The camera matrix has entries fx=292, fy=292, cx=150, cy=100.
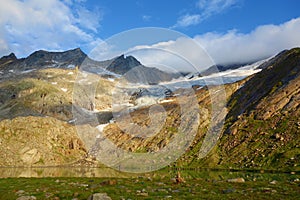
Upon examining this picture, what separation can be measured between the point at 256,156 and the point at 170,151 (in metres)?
70.1

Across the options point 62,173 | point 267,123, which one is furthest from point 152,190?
point 267,123

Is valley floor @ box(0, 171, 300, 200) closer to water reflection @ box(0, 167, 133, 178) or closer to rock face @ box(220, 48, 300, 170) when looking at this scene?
water reflection @ box(0, 167, 133, 178)

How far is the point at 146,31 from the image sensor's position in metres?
41.2

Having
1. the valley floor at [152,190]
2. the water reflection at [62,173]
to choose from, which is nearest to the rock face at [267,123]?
the water reflection at [62,173]

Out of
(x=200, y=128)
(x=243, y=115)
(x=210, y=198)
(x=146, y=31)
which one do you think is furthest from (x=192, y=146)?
(x=210, y=198)

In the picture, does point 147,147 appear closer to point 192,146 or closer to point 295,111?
point 192,146

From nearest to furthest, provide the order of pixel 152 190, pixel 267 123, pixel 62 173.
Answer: pixel 152 190, pixel 62 173, pixel 267 123

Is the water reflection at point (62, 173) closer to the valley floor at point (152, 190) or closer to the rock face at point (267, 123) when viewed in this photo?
the valley floor at point (152, 190)

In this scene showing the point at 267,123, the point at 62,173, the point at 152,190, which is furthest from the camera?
the point at 267,123

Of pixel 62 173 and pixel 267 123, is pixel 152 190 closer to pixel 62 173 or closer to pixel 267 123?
pixel 62 173

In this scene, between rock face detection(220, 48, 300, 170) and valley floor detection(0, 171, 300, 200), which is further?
rock face detection(220, 48, 300, 170)

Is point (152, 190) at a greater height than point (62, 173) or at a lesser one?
greater

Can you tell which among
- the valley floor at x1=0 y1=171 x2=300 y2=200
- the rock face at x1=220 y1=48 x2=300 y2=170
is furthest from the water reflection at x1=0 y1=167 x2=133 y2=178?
the rock face at x1=220 y1=48 x2=300 y2=170

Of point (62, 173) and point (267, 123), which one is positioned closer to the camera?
point (62, 173)
